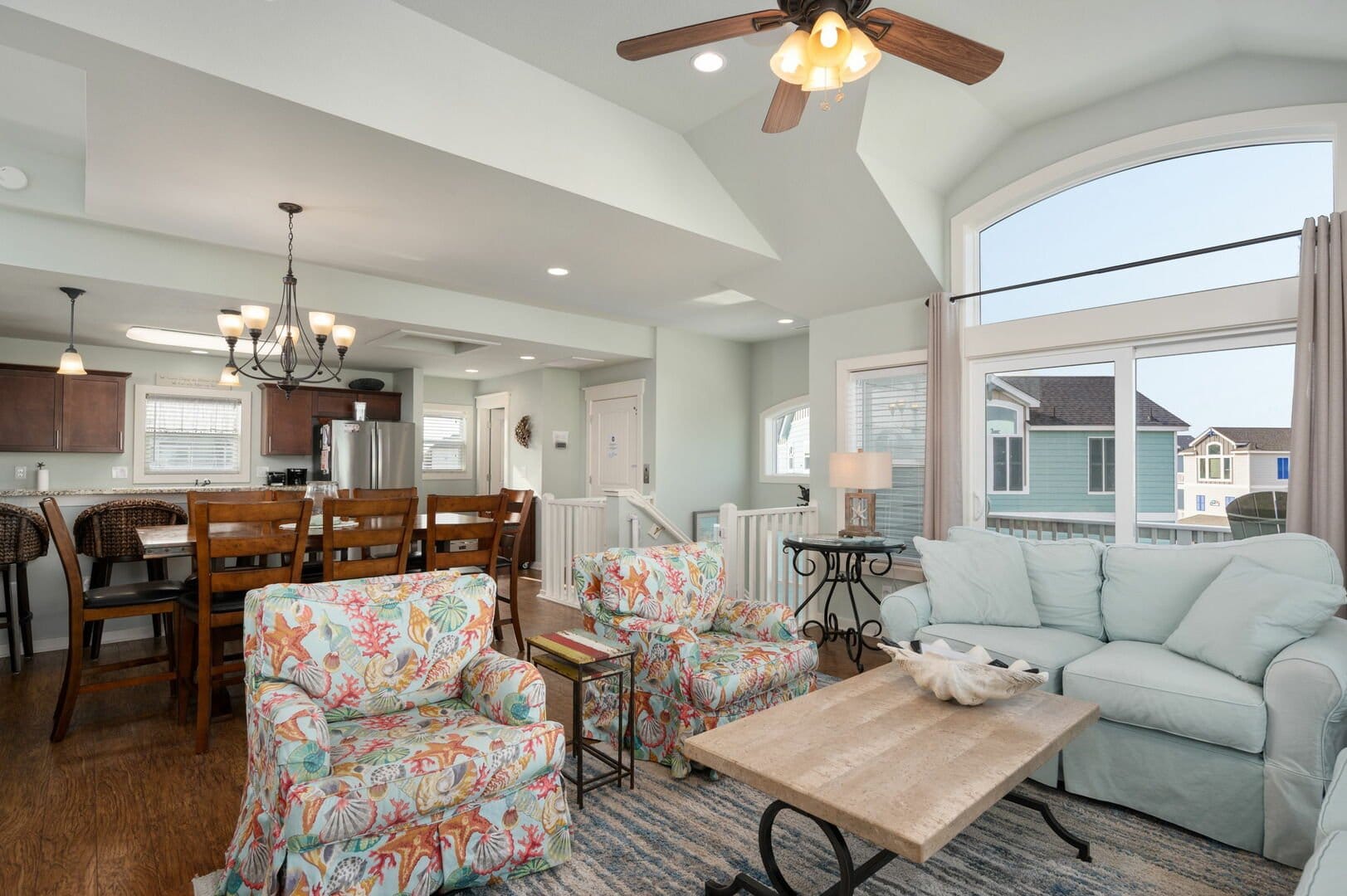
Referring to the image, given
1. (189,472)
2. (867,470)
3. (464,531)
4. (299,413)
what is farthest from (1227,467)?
(189,472)

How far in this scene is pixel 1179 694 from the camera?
2.36m

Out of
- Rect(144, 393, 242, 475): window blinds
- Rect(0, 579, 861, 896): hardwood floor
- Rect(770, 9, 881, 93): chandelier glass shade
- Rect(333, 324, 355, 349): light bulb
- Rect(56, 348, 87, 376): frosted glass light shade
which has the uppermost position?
Rect(770, 9, 881, 93): chandelier glass shade

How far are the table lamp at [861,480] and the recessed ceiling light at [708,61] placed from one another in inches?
93.2

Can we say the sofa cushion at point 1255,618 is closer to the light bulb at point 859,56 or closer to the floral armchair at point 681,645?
the floral armchair at point 681,645

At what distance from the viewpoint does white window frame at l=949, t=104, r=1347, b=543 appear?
3.25m

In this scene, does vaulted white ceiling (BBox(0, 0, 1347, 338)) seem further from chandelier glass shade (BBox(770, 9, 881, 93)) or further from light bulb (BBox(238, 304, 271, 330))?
light bulb (BBox(238, 304, 271, 330))

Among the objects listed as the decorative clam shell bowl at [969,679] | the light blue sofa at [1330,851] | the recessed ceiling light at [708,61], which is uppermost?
the recessed ceiling light at [708,61]

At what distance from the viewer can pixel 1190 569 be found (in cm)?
291

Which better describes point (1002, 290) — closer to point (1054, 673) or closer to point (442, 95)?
point (1054, 673)

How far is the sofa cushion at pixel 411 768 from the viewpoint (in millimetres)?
1649

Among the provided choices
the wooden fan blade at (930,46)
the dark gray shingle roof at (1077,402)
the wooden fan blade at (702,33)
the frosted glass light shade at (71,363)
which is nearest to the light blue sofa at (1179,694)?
the dark gray shingle roof at (1077,402)

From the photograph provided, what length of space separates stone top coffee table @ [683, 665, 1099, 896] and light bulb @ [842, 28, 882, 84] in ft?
6.13

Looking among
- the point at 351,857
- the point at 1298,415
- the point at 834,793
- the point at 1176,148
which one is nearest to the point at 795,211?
the point at 1176,148

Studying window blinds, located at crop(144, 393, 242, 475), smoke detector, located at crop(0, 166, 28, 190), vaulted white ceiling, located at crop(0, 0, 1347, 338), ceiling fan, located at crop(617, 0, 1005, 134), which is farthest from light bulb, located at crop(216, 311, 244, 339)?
window blinds, located at crop(144, 393, 242, 475)
